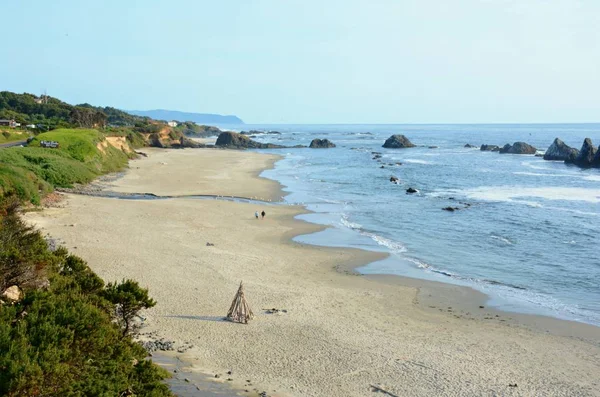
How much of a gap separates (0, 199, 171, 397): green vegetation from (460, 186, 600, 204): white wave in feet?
133

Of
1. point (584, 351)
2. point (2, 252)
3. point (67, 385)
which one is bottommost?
point (584, 351)

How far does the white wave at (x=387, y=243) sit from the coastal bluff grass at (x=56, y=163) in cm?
1847

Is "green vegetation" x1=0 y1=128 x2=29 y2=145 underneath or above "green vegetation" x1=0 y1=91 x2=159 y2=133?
underneath

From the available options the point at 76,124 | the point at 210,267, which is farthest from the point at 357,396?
the point at 76,124

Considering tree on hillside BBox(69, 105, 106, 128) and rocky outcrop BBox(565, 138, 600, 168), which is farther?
tree on hillside BBox(69, 105, 106, 128)

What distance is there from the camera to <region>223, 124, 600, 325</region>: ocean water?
21609 millimetres

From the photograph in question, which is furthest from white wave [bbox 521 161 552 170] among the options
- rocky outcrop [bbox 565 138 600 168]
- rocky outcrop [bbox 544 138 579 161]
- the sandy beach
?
the sandy beach

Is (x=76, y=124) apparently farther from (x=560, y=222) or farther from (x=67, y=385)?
(x=67, y=385)

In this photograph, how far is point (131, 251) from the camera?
76.3 feet

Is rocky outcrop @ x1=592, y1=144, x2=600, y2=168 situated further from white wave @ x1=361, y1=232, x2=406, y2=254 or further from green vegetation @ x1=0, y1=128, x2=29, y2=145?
green vegetation @ x1=0, y1=128, x2=29, y2=145

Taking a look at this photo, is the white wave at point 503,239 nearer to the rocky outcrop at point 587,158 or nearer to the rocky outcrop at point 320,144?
the rocky outcrop at point 587,158

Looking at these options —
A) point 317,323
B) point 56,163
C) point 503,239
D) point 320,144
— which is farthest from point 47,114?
point 317,323

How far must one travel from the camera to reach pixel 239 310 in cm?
1612

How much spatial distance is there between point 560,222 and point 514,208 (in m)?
5.94
